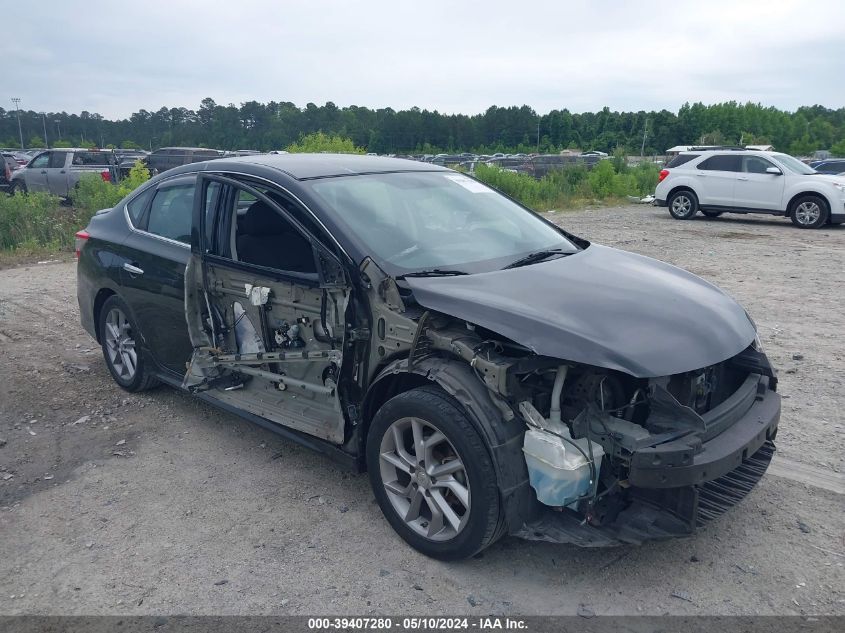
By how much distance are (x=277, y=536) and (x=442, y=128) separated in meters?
77.2

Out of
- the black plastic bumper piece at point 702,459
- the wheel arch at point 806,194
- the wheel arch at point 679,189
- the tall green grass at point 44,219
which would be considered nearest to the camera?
the black plastic bumper piece at point 702,459

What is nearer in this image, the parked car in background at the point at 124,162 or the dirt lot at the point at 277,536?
the dirt lot at the point at 277,536

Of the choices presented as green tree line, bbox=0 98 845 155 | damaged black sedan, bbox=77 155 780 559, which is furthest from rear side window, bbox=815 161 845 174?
green tree line, bbox=0 98 845 155

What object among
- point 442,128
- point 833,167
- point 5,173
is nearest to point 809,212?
point 833,167

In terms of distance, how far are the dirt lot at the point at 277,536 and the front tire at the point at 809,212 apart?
11362 millimetres

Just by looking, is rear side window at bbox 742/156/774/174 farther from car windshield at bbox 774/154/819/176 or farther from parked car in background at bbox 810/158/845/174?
parked car in background at bbox 810/158/845/174

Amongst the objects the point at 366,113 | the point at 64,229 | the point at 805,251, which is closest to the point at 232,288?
the point at 64,229

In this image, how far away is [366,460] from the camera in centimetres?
356

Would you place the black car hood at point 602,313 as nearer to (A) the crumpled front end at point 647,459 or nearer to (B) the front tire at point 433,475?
(A) the crumpled front end at point 647,459

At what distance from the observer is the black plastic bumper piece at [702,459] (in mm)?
2816

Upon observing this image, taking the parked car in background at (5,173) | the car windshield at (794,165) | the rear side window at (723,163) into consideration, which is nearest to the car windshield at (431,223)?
the rear side window at (723,163)

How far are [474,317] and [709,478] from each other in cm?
119

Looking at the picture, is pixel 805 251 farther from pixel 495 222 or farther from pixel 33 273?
pixel 33 273

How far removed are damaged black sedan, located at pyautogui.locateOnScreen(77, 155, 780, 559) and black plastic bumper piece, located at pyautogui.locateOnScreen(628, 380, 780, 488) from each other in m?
0.01
